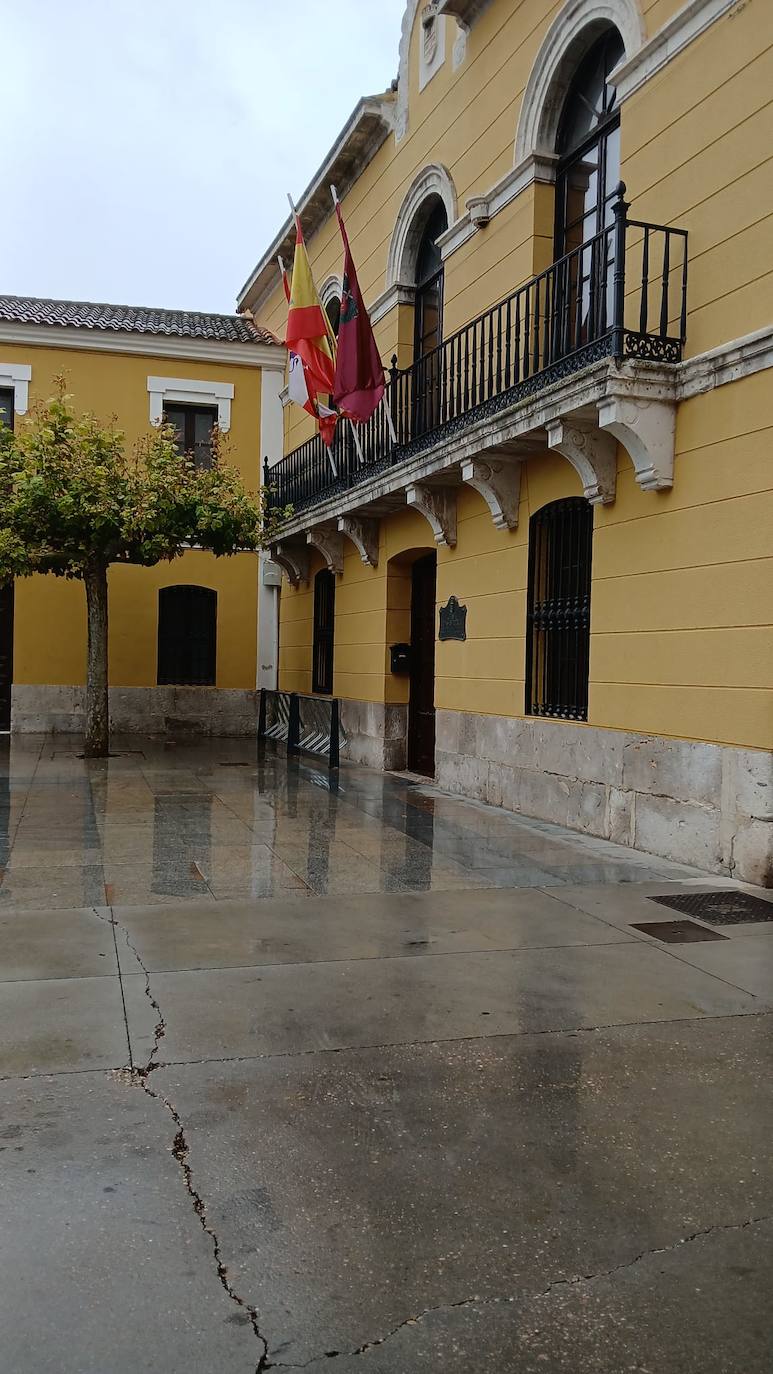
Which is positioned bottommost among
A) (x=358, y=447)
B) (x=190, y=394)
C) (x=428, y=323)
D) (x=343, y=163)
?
(x=358, y=447)

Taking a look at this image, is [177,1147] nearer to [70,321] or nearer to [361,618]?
[361,618]

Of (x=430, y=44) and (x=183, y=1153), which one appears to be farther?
(x=430, y=44)

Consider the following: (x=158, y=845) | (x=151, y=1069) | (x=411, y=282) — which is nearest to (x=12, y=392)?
(x=411, y=282)

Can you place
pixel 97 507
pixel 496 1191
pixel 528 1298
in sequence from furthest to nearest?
pixel 97 507 → pixel 496 1191 → pixel 528 1298

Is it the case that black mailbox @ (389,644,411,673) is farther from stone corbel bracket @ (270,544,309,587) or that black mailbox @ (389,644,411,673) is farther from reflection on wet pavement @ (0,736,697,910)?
stone corbel bracket @ (270,544,309,587)

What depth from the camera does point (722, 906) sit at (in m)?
6.34

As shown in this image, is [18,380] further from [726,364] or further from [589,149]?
[726,364]

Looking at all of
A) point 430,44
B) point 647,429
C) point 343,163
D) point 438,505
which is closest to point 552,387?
point 647,429

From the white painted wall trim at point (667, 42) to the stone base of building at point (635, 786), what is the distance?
16.8 feet

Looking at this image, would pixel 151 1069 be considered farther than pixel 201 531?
No

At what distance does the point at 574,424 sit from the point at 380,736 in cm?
640

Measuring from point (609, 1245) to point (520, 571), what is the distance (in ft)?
Result: 26.6

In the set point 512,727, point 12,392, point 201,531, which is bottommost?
point 512,727

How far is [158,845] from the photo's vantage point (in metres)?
8.02
